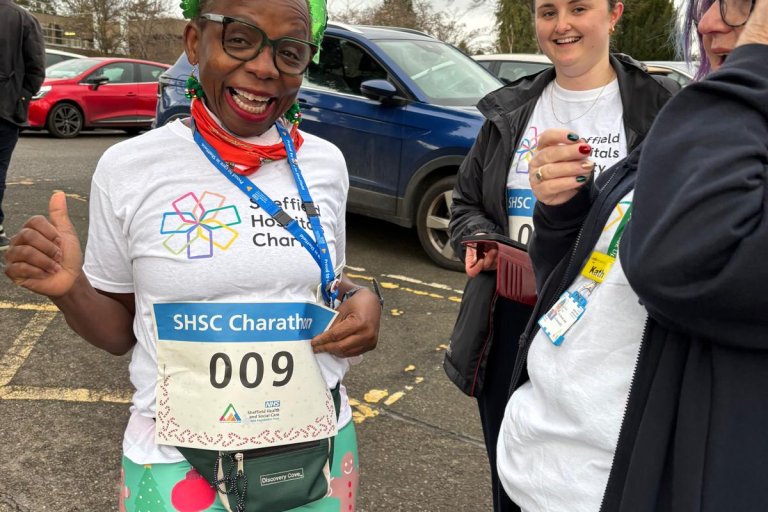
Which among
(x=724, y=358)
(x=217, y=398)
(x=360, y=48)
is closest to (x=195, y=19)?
(x=217, y=398)

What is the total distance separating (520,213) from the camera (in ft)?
7.41

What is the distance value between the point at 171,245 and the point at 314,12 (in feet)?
2.13

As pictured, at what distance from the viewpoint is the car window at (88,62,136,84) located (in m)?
13.2

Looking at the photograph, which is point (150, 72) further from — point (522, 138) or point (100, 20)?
point (100, 20)

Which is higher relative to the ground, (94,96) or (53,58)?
(53,58)

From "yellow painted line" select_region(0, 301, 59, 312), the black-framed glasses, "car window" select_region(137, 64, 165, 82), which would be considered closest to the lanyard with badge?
the black-framed glasses

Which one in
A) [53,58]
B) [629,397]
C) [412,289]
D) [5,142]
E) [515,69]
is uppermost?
[515,69]

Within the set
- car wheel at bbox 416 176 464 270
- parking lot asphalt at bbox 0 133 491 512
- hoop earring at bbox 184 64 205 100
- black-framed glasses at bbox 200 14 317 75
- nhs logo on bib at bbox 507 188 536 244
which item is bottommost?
parking lot asphalt at bbox 0 133 491 512

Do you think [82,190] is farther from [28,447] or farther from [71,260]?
[71,260]

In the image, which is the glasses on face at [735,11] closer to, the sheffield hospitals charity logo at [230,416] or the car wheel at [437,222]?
the sheffield hospitals charity logo at [230,416]

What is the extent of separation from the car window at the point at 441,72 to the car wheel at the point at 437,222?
697 millimetres

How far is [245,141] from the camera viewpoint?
1619mm

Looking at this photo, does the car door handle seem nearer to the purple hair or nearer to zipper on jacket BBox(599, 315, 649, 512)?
the purple hair

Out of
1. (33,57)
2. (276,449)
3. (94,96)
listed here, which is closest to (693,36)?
(276,449)
